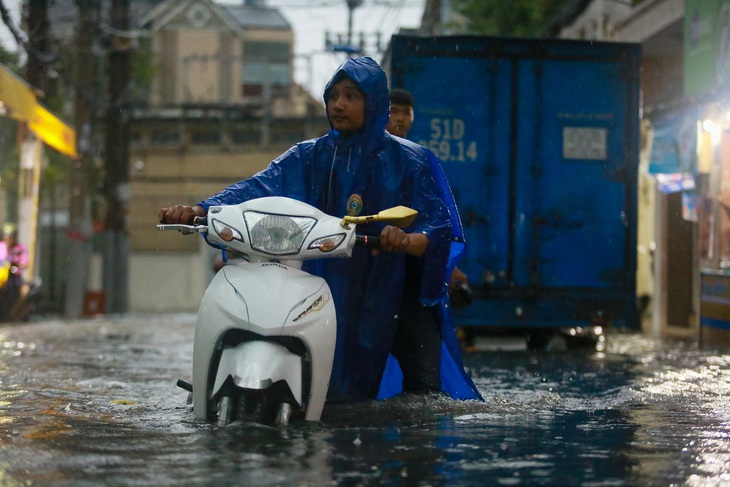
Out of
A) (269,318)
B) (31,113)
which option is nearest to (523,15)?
(31,113)

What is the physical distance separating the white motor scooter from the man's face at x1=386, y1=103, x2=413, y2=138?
11.1 ft

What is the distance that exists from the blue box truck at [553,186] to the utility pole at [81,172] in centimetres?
1681

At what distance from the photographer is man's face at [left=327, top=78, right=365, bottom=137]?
20.7ft

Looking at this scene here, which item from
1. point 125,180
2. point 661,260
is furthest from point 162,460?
point 125,180

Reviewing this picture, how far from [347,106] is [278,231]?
0.94 metres

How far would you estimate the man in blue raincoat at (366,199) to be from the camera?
6348 millimetres

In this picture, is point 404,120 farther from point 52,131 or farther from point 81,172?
point 81,172

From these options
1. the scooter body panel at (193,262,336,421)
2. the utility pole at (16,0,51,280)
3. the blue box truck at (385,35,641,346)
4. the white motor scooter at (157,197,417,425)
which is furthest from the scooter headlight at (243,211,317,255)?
the utility pole at (16,0,51,280)

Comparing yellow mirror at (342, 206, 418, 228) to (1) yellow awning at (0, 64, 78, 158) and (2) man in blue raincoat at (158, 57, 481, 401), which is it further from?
(1) yellow awning at (0, 64, 78, 158)

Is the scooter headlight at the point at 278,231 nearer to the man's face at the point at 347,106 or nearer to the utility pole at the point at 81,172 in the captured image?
the man's face at the point at 347,106

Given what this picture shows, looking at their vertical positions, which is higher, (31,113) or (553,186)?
(31,113)

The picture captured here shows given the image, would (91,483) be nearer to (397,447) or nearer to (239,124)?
(397,447)

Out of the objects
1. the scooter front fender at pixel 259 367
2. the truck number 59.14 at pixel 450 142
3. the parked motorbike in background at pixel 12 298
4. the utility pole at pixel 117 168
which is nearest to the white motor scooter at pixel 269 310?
the scooter front fender at pixel 259 367

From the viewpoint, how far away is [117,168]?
3022 cm
